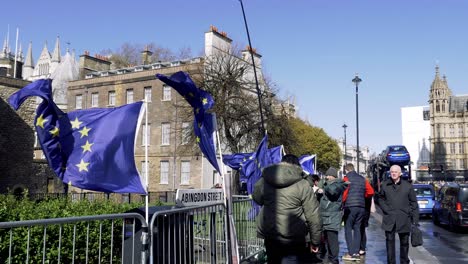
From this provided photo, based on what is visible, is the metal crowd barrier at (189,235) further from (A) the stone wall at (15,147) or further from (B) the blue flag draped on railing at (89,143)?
(A) the stone wall at (15,147)

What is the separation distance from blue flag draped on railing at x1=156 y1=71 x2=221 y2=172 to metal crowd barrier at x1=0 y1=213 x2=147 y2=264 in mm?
1965

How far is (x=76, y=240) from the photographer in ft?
20.9

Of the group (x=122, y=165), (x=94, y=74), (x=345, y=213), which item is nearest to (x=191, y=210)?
(x=122, y=165)

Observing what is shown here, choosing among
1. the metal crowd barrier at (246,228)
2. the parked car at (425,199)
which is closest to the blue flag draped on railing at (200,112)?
the metal crowd barrier at (246,228)

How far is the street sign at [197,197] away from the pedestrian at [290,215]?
1.97 metres

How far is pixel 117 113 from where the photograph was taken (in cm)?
587

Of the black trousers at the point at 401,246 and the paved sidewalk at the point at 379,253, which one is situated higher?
the black trousers at the point at 401,246

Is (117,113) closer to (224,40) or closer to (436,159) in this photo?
(224,40)

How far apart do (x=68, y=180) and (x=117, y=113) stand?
105 cm

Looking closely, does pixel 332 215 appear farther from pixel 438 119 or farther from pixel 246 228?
pixel 438 119

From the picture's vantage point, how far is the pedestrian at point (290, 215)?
501 cm

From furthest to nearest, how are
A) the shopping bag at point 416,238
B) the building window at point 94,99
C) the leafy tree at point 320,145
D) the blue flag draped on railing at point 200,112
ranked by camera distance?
the leafy tree at point 320,145 → the building window at point 94,99 → the shopping bag at point 416,238 → the blue flag draped on railing at point 200,112

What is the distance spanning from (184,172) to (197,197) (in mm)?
32251

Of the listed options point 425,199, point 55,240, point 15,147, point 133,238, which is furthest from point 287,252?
point 15,147
